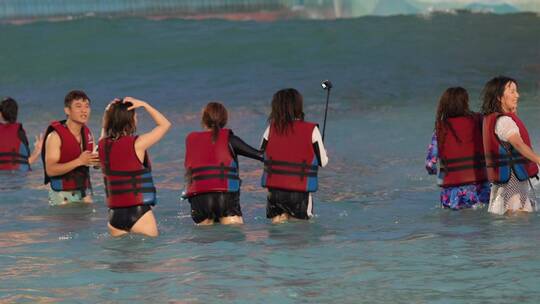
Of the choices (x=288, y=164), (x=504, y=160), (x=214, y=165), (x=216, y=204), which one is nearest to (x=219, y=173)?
(x=214, y=165)

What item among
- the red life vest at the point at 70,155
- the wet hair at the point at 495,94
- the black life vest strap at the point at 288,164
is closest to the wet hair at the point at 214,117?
the black life vest strap at the point at 288,164

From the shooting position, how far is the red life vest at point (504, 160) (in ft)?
35.4

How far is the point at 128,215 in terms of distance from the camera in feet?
33.3

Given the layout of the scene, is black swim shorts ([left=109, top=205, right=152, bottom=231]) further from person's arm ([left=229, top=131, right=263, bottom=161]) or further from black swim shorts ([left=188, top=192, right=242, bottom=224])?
person's arm ([left=229, top=131, right=263, bottom=161])

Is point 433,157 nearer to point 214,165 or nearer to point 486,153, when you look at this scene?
point 486,153

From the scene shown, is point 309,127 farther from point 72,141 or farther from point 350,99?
point 350,99

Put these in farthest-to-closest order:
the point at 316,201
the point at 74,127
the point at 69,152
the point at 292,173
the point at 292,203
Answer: the point at 316,201
the point at 74,127
the point at 69,152
the point at 292,203
the point at 292,173

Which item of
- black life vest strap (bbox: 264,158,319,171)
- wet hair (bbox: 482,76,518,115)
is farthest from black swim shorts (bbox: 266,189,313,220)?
wet hair (bbox: 482,76,518,115)

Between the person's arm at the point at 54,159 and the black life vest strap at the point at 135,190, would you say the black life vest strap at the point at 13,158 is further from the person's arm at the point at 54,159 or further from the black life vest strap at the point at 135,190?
the black life vest strap at the point at 135,190

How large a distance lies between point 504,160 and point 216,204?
8.01 ft

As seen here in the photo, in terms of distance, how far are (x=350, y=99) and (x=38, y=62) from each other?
12.2 metres

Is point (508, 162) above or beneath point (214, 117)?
beneath

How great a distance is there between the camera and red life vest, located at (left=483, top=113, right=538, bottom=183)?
10.8 meters

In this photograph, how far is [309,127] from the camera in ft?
35.8
